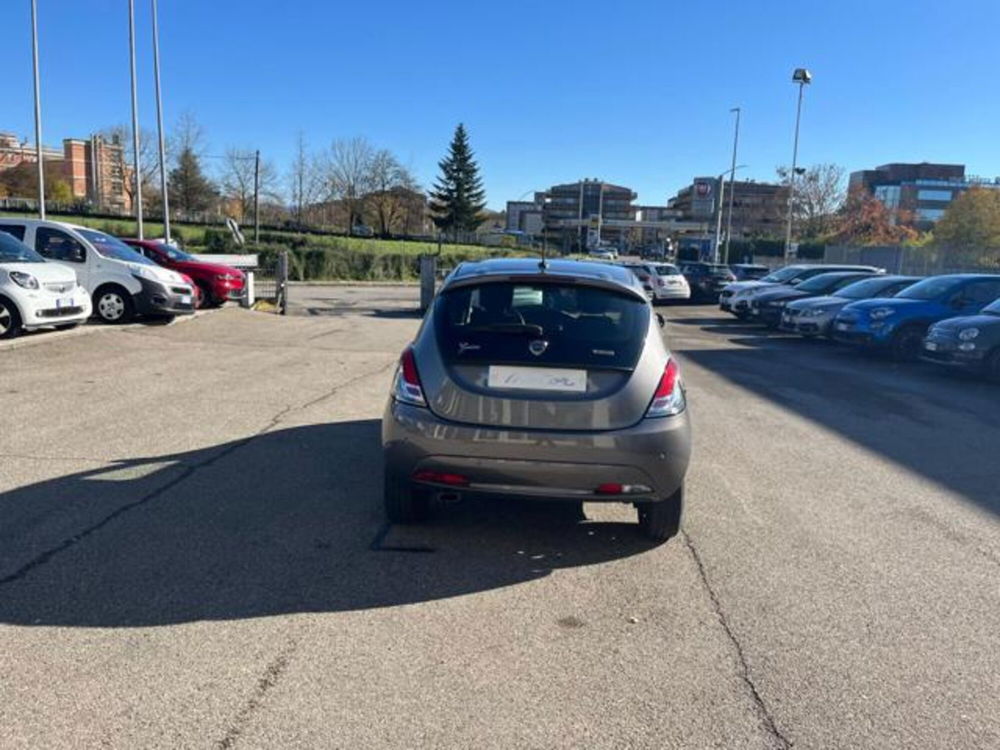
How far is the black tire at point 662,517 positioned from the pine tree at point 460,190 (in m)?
90.5

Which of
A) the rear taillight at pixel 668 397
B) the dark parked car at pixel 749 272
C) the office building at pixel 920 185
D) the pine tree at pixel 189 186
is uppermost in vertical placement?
the office building at pixel 920 185

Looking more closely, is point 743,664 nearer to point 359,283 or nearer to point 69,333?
point 69,333

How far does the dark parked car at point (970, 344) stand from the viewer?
1180 cm

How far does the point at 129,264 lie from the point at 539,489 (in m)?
11.9

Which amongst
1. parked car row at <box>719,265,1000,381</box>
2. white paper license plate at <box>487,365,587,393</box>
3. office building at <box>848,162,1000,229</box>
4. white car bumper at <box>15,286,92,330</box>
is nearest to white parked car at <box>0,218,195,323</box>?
white car bumper at <box>15,286,92,330</box>

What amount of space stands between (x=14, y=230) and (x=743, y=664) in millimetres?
13924

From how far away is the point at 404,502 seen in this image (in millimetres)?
4660

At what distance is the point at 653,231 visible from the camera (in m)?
152

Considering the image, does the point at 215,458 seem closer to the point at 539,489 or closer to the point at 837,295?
the point at 539,489

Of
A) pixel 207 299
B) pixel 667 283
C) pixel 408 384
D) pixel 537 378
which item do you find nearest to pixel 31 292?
pixel 207 299

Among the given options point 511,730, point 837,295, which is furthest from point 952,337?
point 511,730

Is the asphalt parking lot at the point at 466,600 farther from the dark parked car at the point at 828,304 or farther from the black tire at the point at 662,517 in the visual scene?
the dark parked car at the point at 828,304

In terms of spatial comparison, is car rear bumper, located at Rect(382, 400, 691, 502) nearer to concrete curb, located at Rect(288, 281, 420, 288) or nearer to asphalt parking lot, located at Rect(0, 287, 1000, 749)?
asphalt parking lot, located at Rect(0, 287, 1000, 749)

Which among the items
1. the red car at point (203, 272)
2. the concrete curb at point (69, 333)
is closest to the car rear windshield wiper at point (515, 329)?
the concrete curb at point (69, 333)
